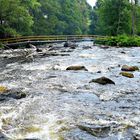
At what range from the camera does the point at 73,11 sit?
84.9m

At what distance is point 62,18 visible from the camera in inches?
3174

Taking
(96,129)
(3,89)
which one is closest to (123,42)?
(3,89)

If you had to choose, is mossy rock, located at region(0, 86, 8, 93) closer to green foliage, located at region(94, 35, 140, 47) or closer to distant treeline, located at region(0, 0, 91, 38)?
green foliage, located at region(94, 35, 140, 47)

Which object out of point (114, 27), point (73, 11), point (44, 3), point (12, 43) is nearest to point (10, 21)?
point (12, 43)

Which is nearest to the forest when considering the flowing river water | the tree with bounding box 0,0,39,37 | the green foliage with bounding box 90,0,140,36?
the flowing river water

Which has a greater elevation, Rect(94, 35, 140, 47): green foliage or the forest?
the forest

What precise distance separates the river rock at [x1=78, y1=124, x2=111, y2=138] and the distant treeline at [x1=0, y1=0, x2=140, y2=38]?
35538mm

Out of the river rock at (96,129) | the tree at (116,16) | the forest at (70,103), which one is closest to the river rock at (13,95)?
the forest at (70,103)

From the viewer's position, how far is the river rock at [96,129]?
889 centimetres

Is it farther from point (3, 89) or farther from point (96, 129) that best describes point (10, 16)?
point (96, 129)

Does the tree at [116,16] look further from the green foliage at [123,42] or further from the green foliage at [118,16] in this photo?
the green foliage at [123,42]

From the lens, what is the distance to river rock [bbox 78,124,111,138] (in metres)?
8.89

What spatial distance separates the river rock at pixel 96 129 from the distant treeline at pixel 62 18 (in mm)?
35538

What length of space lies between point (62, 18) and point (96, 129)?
238 ft
